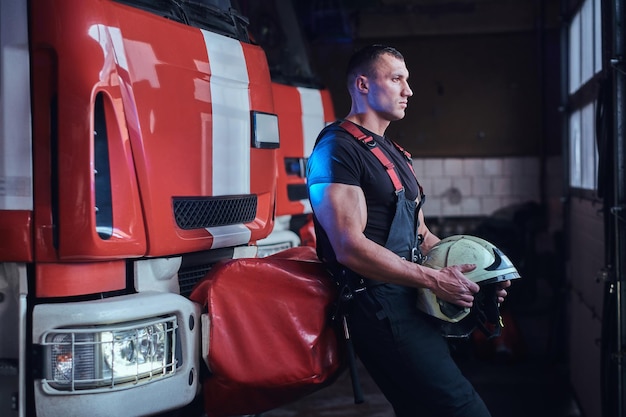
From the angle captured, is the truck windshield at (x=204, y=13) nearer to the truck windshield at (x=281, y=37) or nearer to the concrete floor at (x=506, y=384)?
the truck windshield at (x=281, y=37)

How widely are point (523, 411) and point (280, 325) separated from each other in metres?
3.30

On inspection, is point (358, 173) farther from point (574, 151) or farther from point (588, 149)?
point (574, 151)

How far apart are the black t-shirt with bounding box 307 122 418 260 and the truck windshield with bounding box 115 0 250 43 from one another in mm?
800

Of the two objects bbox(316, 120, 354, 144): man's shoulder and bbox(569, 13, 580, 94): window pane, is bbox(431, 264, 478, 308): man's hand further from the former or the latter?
bbox(569, 13, 580, 94): window pane

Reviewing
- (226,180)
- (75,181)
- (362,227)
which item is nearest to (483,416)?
(362,227)

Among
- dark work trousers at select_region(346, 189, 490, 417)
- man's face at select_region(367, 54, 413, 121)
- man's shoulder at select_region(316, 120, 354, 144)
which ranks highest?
man's face at select_region(367, 54, 413, 121)

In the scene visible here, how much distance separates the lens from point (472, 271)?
9.63ft

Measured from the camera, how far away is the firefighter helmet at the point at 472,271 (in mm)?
2947

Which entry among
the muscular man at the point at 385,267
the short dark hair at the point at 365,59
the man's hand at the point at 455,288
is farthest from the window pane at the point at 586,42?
the man's hand at the point at 455,288

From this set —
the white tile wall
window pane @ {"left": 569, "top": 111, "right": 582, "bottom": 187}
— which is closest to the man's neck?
window pane @ {"left": 569, "top": 111, "right": 582, "bottom": 187}

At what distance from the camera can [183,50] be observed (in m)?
3.23

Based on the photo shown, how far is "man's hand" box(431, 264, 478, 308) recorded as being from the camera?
2.85 m

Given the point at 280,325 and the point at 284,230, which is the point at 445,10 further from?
the point at 280,325

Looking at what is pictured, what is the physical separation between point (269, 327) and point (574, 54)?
4.80 m
